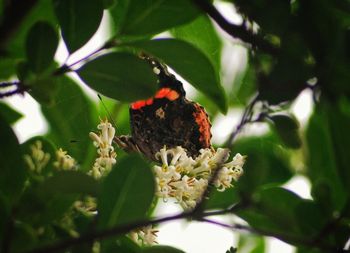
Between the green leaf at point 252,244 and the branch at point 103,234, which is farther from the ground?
the green leaf at point 252,244

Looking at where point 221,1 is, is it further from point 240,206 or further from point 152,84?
point 240,206

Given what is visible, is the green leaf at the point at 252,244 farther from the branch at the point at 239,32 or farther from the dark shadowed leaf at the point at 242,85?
the branch at the point at 239,32

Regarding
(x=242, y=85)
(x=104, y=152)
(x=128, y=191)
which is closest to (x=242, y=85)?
(x=242, y=85)

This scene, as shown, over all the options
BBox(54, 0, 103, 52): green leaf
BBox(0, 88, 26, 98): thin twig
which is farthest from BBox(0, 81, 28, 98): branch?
BBox(54, 0, 103, 52): green leaf

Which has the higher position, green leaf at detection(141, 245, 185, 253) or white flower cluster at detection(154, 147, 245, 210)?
white flower cluster at detection(154, 147, 245, 210)

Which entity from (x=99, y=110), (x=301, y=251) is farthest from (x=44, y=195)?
(x=99, y=110)

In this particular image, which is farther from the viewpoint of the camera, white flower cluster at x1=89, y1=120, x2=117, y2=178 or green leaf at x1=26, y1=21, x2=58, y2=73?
white flower cluster at x1=89, y1=120, x2=117, y2=178

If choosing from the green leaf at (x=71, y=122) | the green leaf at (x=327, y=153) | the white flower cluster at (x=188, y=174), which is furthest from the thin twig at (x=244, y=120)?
the green leaf at (x=71, y=122)

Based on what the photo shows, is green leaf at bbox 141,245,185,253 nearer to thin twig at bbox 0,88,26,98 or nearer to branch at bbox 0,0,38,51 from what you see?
thin twig at bbox 0,88,26,98

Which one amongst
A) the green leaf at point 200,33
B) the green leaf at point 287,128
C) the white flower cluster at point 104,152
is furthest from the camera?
the green leaf at point 200,33
